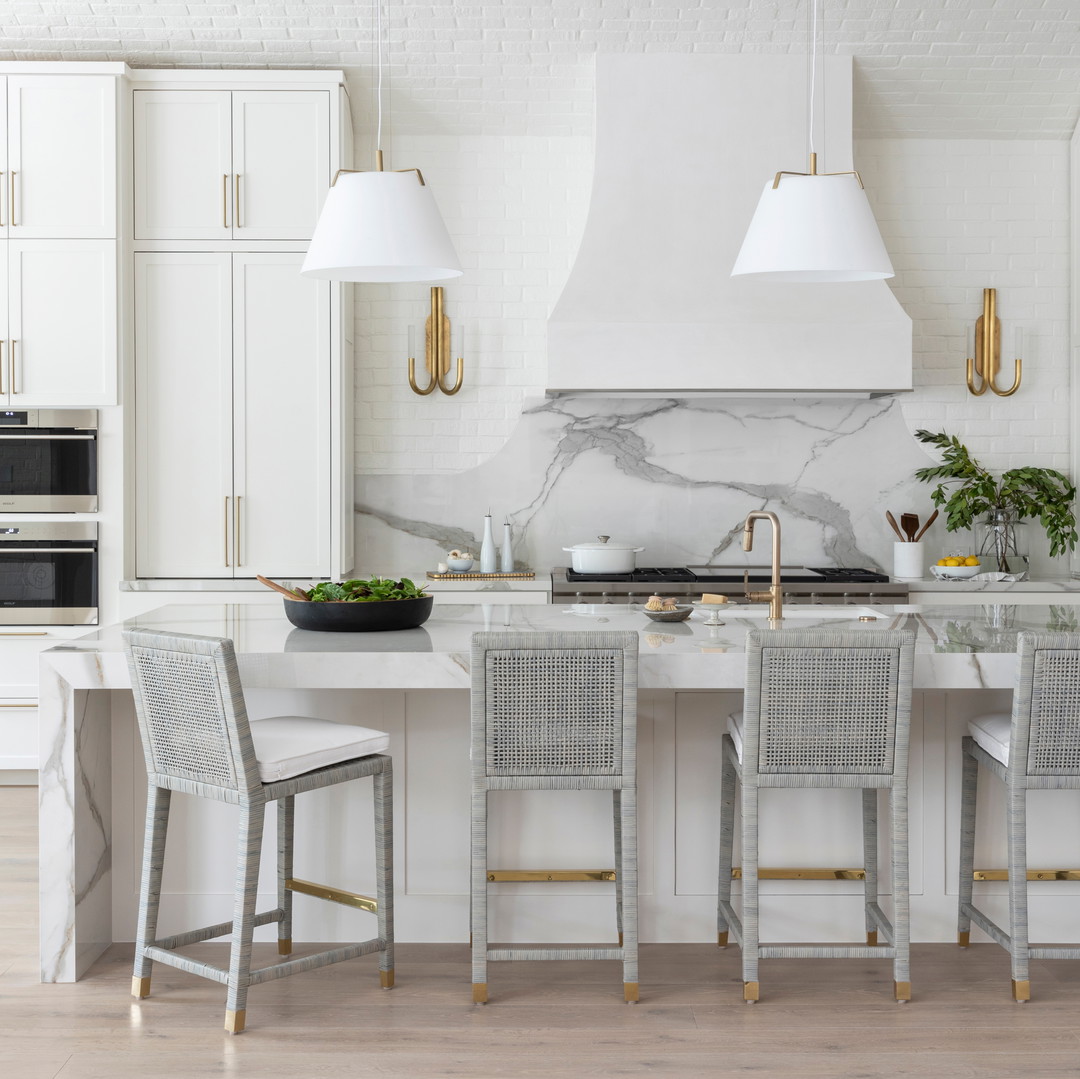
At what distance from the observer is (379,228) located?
2.78 meters

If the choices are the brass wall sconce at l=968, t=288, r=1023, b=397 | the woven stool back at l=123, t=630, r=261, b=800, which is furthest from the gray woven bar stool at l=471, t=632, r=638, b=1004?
the brass wall sconce at l=968, t=288, r=1023, b=397

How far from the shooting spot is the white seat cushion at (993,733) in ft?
8.99

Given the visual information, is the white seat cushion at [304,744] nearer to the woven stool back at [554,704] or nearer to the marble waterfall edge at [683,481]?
the woven stool back at [554,704]

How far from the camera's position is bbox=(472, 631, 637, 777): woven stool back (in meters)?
2.60

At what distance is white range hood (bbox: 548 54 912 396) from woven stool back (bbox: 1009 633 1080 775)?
7.51ft

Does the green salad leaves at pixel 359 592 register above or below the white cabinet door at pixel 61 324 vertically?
below

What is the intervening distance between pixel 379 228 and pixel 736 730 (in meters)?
1.54

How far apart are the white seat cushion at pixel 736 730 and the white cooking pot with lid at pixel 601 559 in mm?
1967

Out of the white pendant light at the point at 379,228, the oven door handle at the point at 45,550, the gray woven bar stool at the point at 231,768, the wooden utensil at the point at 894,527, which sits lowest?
the gray woven bar stool at the point at 231,768

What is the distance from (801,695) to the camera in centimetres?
262

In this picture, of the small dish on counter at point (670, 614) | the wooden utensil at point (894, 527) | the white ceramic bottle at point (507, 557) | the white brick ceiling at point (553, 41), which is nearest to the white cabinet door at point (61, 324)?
the white brick ceiling at point (553, 41)

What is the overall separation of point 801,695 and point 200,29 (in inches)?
150

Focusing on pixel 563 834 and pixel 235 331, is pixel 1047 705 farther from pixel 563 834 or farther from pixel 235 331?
pixel 235 331

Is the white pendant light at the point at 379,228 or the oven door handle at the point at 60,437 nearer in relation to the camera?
the white pendant light at the point at 379,228
